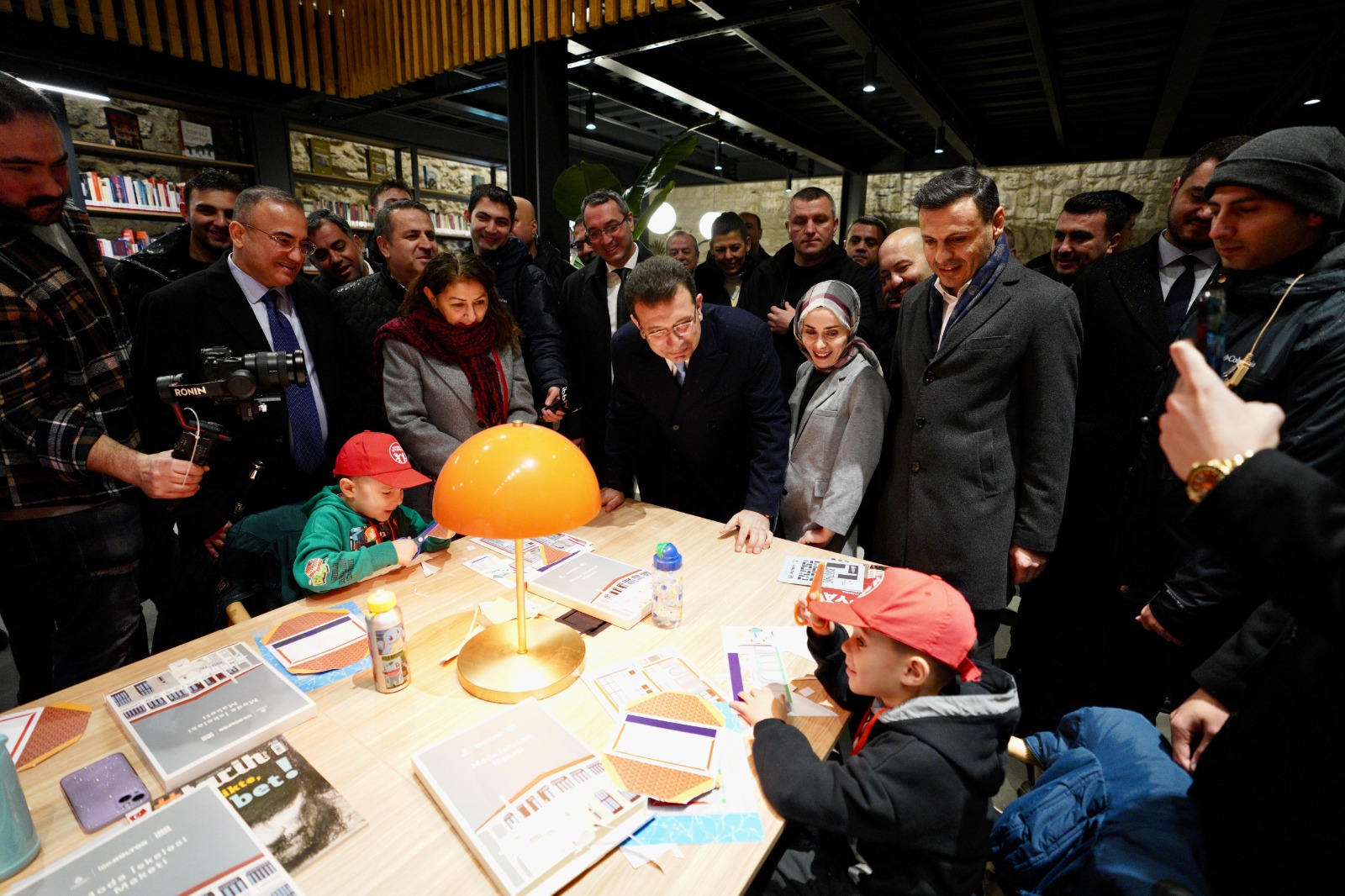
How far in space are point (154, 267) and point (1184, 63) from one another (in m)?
7.01

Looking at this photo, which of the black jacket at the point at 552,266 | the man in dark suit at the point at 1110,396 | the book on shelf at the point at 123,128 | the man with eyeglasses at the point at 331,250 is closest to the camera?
the man in dark suit at the point at 1110,396

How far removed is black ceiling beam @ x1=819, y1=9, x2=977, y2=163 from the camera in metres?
4.03

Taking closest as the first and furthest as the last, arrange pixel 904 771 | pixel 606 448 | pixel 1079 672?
pixel 904 771 < pixel 1079 672 < pixel 606 448

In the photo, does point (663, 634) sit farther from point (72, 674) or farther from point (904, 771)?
point (72, 674)

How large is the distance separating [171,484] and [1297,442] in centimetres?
247

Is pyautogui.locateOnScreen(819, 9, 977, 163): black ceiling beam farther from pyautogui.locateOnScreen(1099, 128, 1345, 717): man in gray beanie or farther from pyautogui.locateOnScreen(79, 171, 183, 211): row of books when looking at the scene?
pyautogui.locateOnScreen(79, 171, 183, 211): row of books

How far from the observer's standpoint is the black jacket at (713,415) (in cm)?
212

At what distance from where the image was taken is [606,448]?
238 centimetres

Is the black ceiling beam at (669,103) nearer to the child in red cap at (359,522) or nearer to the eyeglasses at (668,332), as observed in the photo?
the eyeglasses at (668,332)

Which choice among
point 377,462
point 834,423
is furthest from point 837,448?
point 377,462

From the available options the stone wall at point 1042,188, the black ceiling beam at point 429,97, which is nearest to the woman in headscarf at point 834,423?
the black ceiling beam at point 429,97

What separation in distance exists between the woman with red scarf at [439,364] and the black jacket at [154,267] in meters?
1.15

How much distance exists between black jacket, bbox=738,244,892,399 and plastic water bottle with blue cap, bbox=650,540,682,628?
134 centimetres

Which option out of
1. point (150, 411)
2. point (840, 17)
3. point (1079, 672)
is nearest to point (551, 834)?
point (150, 411)
